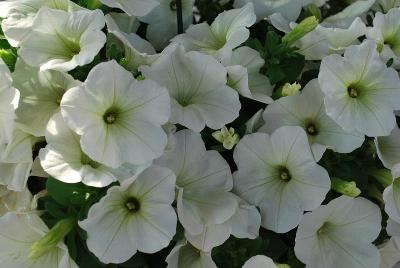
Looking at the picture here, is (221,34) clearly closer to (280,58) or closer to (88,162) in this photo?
(280,58)

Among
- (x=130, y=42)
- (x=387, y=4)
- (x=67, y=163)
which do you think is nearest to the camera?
(x=67, y=163)

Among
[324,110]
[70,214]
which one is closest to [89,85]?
[70,214]

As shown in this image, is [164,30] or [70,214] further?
[164,30]

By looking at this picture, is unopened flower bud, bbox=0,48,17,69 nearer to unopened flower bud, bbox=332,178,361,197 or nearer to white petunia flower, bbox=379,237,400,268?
unopened flower bud, bbox=332,178,361,197

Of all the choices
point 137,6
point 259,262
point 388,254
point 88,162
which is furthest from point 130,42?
point 388,254

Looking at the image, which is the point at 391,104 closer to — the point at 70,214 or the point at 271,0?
the point at 271,0

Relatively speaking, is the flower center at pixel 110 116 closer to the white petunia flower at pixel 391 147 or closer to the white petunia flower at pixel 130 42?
the white petunia flower at pixel 130 42

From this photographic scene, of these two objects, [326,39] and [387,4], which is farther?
[387,4]
